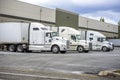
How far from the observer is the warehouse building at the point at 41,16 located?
50281mm

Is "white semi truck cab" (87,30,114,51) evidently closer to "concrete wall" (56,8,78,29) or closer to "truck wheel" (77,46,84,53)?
"truck wheel" (77,46,84,53)

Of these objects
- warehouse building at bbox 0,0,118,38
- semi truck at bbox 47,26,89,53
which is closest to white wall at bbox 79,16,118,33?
warehouse building at bbox 0,0,118,38

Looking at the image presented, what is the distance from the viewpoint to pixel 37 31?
120 ft

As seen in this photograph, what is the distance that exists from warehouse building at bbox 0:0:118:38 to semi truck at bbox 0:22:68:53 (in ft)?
35.6

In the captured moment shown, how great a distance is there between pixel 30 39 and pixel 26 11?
19.1 meters

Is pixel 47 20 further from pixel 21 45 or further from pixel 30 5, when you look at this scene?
pixel 21 45

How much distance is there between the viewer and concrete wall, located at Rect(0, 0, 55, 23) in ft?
164

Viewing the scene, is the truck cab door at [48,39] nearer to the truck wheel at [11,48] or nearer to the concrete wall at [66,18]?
the truck wheel at [11,48]

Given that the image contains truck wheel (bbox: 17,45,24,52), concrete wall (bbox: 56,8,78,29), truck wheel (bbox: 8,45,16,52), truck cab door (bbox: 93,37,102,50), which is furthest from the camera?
concrete wall (bbox: 56,8,78,29)

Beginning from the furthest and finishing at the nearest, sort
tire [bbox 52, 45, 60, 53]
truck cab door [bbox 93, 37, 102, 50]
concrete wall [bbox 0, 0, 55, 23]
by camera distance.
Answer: concrete wall [bbox 0, 0, 55, 23]
truck cab door [bbox 93, 37, 102, 50]
tire [bbox 52, 45, 60, 53]

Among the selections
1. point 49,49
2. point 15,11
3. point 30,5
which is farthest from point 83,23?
point 49,49

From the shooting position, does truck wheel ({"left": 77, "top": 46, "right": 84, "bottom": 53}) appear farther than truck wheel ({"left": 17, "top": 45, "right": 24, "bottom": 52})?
Yes

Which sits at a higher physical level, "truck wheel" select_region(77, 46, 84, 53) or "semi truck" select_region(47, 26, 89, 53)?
"semi truck" select_region(47, 26, 89, 53)

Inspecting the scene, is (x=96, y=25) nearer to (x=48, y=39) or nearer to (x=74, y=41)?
(x=74, y=41)
